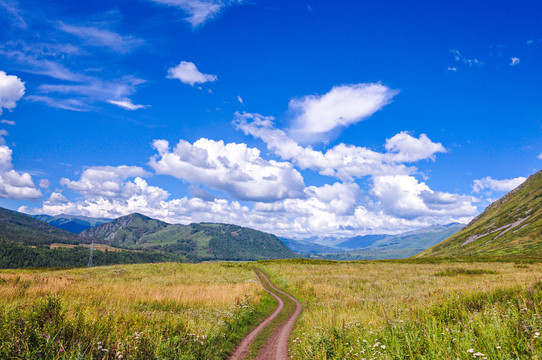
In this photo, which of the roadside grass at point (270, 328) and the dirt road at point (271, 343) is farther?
the roadside grass at point (270, 328)

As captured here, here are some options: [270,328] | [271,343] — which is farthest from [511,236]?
[271,343]

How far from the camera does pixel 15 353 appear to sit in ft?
18.0

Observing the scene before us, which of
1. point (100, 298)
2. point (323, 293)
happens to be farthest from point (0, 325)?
point (323, 293)

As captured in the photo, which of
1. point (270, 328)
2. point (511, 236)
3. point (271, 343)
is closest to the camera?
point (271, 343)

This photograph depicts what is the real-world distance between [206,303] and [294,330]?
5.63m

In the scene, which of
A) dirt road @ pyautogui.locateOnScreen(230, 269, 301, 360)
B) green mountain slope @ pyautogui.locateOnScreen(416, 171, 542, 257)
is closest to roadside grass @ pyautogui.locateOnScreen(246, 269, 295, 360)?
dirt road @ pyautogui.locateOnScreen(230, 269, 301, 360)

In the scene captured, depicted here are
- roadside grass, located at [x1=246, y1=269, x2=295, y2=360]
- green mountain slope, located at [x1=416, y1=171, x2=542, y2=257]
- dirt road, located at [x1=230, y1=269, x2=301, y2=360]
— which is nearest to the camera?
dirt road, located at [x1=230, y1=269, x2=301, y2=360]

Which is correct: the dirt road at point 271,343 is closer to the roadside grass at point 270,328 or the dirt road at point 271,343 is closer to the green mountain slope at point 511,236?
the roadside grass at point 270,328

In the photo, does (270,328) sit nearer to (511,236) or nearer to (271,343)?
(271,343)

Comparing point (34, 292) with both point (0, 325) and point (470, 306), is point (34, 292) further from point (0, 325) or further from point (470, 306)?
point (470, 306)

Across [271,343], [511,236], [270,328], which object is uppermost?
[511,236]

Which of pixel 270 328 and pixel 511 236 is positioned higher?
pixel 511 236

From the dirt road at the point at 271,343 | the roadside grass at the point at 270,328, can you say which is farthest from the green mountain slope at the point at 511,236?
the dirt road at the point at 271,343

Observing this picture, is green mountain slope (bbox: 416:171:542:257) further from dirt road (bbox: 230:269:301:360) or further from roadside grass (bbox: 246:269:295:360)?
dirt road (bbox: 230:269:301:360)
